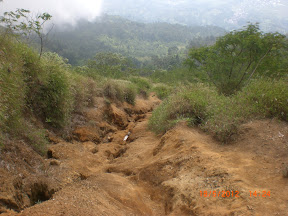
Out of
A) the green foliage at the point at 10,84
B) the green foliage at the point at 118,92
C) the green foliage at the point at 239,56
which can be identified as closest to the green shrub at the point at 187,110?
the green foliage at the point at 239,56

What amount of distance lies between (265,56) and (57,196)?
10348 mm

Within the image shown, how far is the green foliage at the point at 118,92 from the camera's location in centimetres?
1093

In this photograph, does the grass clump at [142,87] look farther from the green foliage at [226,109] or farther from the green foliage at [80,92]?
the green foliage at [226,109]

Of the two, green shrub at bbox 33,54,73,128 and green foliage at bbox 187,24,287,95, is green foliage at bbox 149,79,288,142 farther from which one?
green foliage at bbox 187,24,287,95

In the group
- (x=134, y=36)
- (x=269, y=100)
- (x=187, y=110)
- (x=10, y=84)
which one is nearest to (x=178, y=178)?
(x=269, y=100)

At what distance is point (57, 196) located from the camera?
9.98ft

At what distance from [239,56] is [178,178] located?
8656 mm

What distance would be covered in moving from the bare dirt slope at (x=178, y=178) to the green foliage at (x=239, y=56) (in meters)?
5.30

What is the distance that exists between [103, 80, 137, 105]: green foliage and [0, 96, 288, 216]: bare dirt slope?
5161 mm

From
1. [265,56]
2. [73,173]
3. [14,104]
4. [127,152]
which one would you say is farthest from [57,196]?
[265,56]

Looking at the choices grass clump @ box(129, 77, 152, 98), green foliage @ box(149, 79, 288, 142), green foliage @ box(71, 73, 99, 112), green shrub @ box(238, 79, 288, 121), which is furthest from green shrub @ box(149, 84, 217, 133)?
grass clump @ box(129, 77, 152, 98)

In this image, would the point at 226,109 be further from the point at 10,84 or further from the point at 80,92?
the point at 80,92

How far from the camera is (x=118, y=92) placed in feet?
37.8

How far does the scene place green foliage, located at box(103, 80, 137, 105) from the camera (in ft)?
35.9
